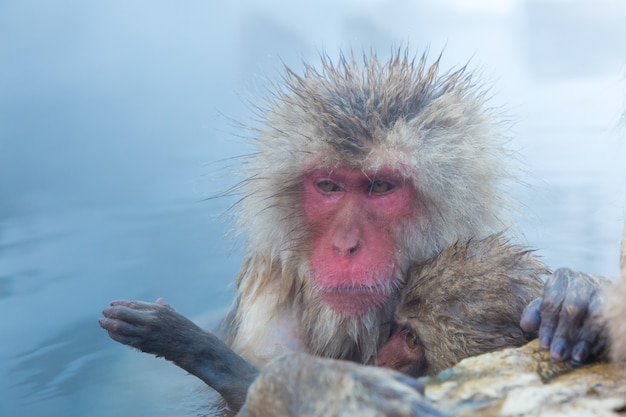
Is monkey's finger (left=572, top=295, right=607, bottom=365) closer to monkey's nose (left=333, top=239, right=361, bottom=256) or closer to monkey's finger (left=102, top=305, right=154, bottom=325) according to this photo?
monkey's nose (left=333, top=239, right=361, bottom=256)

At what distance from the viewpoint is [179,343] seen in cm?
260

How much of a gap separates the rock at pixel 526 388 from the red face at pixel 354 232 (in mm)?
977

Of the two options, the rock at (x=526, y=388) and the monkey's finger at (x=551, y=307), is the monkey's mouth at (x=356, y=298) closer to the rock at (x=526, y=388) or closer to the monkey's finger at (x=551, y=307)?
the monkey's finger at (x=551, y=307)

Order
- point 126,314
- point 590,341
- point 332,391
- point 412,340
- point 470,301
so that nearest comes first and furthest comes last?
point 332,391
point 590,341
point 470,301
point 412,340
point 126,314

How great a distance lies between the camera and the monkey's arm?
2.51 meters

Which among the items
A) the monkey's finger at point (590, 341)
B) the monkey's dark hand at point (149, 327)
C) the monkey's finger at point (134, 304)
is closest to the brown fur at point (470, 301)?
the monkey's finger at point (590, 341)

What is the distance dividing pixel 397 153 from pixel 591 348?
3.98ft

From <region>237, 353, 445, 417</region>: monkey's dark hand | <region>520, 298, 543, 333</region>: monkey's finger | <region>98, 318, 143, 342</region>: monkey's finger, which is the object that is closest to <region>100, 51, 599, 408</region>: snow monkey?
<region>98, 318, 143, 342</region>: monkey's finger

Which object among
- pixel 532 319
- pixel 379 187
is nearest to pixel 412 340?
pixel 532 319

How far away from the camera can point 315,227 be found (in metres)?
2.84

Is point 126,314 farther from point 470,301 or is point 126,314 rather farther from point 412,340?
point 470,301

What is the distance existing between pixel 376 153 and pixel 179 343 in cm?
98

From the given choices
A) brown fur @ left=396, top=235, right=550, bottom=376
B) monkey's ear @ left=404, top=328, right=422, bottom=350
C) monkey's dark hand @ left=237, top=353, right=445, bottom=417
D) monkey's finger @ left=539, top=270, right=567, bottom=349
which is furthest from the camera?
monkey's ear @ left=404, top=328, right=422, bottom=350

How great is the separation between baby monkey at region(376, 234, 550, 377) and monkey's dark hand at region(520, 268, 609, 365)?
227 millimetres
